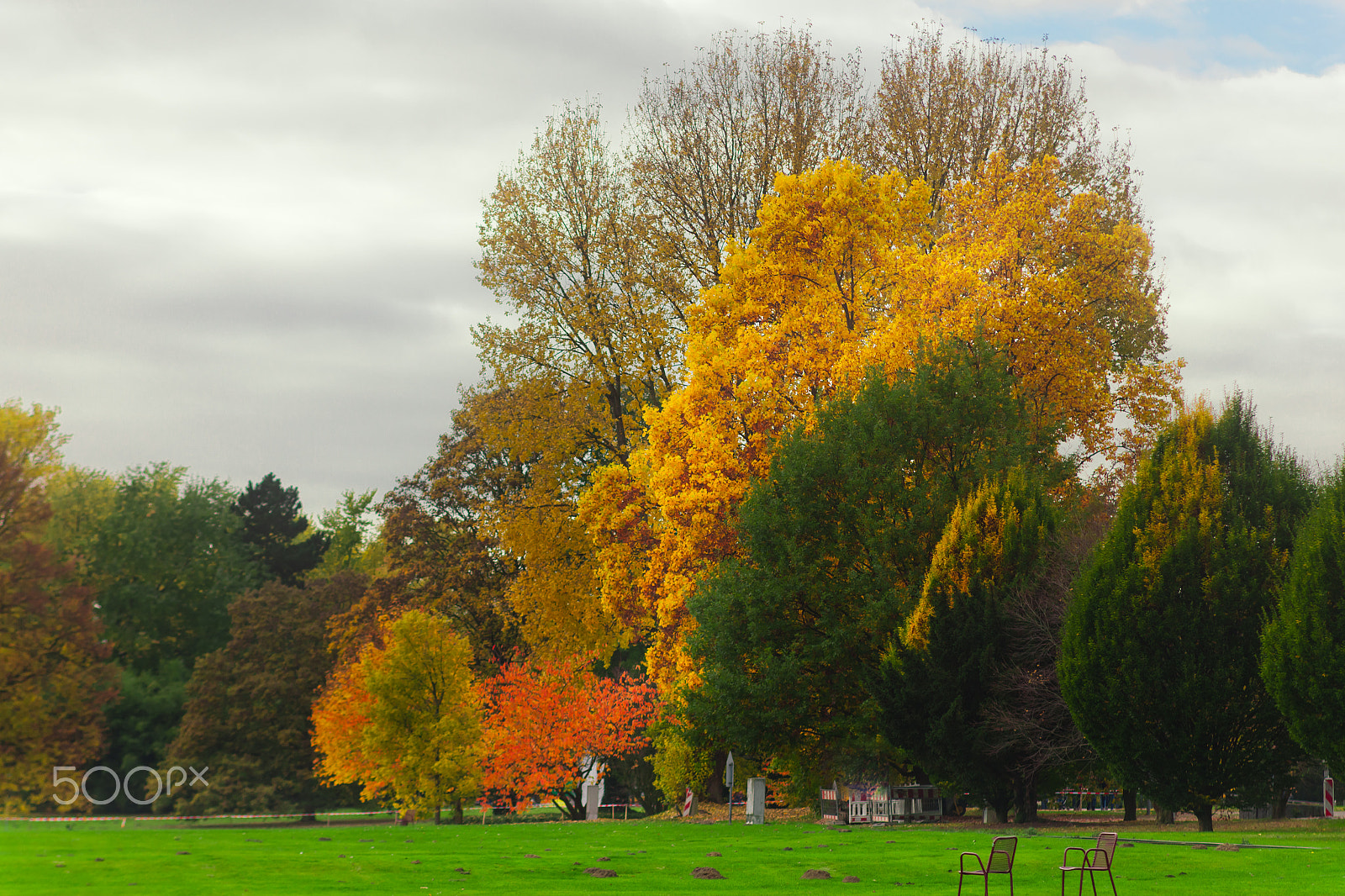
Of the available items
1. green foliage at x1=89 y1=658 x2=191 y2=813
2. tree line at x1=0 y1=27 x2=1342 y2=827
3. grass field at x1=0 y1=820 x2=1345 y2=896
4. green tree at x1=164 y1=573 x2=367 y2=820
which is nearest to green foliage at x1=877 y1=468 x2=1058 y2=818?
tree line at x1=0 y1=27 x2=1342 y2=827

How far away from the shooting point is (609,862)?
17188mm

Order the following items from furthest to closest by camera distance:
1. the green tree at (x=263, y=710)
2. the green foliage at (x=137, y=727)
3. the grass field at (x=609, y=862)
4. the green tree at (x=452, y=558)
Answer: the green foliage at (x=137, y=727) → the green tree at (x=263, y=710) → the green tree at (x=452, y=558) → the grass field at (x=609, y=862)

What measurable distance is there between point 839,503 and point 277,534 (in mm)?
58975

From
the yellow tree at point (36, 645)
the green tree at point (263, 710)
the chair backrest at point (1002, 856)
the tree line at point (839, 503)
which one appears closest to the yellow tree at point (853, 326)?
the tree line at point (839, 503)

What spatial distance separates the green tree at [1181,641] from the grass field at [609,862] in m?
1.49

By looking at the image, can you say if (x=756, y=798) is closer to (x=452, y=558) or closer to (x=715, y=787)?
(x=715, y=787)

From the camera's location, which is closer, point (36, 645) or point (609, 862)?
point (609, 862)

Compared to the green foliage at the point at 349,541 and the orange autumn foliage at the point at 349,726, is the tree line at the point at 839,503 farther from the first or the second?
the green foliage at the point at 349,541

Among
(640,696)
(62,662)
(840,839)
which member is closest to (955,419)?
(840,839)

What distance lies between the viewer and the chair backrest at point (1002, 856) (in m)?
10.8

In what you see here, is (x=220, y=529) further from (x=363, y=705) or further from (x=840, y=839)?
(x=840, y=839)

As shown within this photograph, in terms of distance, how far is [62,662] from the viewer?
49.0 meters

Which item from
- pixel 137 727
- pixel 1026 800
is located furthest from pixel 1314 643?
pixel 137 727

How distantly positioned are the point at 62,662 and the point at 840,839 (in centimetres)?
3863
